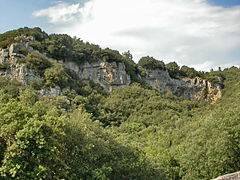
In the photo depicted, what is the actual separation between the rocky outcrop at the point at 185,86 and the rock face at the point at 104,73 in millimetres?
11693

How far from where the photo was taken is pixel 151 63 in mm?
90625

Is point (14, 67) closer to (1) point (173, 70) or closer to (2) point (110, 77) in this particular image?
(2) point (110, 77)

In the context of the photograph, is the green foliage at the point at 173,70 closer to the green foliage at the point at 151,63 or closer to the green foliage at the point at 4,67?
the green foliage at the point at 151,63

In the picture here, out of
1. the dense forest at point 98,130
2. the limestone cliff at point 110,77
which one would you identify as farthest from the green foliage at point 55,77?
the limestone cliff at point 110,77

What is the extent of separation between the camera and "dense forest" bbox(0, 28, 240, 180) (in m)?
17.2

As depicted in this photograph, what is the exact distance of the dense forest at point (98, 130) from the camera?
17.2 meters

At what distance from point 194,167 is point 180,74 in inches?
2552

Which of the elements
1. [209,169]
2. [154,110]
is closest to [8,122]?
[209,169]

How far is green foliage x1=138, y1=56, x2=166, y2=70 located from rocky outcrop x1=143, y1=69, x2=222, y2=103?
100 cm

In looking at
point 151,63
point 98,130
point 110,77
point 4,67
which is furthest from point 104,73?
point 98,130

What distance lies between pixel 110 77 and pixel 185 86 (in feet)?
83.3

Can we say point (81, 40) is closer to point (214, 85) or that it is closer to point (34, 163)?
point (214, 85)

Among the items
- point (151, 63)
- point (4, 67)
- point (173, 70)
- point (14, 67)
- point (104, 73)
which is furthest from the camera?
point (173, 70)

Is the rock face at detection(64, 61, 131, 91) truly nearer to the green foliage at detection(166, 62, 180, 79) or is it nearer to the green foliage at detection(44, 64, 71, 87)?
the green foliage at detection(44, 64, 71, 87)
